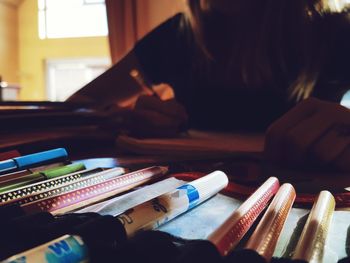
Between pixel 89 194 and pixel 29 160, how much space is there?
113 millimetres

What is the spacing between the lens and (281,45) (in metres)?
0.84

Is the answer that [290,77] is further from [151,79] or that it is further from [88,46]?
[88,46]

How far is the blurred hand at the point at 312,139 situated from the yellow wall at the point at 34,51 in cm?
279

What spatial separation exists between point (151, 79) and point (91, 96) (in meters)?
0.19

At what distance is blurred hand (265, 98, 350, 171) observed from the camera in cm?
42

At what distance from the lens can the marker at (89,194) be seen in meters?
0.24

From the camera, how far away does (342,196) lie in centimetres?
32

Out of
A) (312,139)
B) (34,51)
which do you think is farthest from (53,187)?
(34,51)

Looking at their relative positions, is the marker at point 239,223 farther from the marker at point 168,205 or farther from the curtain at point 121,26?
the curtain at point 121,26

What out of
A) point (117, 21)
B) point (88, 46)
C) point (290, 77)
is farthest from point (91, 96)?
point (88, 46)

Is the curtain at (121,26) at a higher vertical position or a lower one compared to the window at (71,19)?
lower

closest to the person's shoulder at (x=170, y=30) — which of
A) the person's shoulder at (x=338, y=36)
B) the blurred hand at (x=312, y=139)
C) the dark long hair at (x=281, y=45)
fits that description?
the dark long hair at (x=281, y=45)

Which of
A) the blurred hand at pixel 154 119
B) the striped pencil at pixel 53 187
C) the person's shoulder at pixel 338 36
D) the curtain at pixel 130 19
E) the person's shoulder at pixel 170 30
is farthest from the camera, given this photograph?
the curtain at pixel 130 19

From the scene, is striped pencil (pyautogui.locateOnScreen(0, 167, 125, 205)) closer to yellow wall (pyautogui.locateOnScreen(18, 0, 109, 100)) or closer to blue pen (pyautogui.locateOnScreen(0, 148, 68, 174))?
blue pen (pyautogui.locateOnScreen(0, 148, 68, 174))
